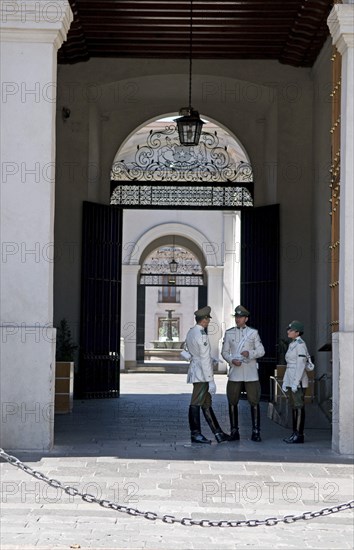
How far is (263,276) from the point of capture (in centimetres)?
1727

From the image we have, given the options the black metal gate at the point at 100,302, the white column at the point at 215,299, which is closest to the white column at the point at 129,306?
the white column at the point at 215,299

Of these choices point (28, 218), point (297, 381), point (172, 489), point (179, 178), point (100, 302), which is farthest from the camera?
point (179, 178)

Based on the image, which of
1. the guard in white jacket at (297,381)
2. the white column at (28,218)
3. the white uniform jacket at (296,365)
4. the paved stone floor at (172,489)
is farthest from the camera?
the white uniform jacket at (296,365)

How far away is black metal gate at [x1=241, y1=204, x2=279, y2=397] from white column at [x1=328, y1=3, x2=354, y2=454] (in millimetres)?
6580

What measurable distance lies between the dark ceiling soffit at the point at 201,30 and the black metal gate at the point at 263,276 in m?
2.68

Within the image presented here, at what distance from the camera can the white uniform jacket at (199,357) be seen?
35.9ft

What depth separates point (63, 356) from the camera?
1505 centimetres

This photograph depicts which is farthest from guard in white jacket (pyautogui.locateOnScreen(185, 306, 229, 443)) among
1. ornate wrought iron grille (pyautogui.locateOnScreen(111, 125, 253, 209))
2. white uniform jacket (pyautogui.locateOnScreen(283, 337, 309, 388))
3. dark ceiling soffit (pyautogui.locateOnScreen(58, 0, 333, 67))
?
ornate wrought iron grille (pyautogui.locateOnScreen(111, 125, 253, 209))

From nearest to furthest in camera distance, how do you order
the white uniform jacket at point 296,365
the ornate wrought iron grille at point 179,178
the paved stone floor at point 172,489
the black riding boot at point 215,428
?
1. the paved stone floor at point 172,489
2. the black riding boot at point 215,428
3. the white uniform jacket at point 296,365
4. the ornate wrought iron grille at point 179,178

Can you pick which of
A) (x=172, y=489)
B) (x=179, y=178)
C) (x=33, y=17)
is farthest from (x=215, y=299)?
(x=172, y=489)

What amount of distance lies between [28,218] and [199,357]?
2373mm

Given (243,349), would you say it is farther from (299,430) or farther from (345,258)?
(345,258)

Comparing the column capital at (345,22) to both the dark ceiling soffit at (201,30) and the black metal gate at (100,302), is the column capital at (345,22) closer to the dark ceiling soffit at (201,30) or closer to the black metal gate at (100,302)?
the dark ceiling soffit at (201,30)

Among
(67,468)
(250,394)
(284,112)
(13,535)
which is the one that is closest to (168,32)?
(284,112)
